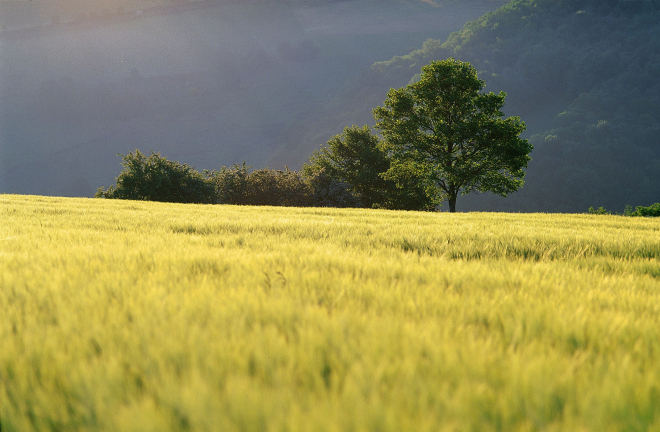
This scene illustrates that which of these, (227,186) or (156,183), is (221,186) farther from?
(156,183)

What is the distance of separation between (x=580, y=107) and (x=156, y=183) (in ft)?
633

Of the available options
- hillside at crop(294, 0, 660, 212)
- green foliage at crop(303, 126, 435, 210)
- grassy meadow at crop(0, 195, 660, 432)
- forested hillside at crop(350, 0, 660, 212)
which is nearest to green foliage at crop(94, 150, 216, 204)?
green foliage at crop(303, 126, 435, 210)

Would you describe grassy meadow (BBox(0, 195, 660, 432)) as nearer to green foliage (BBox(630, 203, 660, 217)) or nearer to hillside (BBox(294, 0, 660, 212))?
green foliage (BBox(630, 203, 660, 217))

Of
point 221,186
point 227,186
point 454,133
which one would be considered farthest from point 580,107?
point 221,186

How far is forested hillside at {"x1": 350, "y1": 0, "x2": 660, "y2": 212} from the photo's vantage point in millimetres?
128375

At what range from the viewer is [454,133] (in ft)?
79.7

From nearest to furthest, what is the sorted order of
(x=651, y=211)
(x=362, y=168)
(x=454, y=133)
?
(x=454, y=133) < (x=651, y=211) < (x=362, y=168)

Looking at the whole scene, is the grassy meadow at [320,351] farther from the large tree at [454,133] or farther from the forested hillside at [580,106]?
the forested hillside at [580,106]

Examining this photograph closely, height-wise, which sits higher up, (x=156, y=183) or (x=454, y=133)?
(x=454, y=133)

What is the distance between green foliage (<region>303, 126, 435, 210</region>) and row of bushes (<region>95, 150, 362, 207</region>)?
1200 mm

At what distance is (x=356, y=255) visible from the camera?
2.82 meters

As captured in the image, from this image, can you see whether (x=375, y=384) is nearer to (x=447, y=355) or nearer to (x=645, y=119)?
(x=447, y=355)

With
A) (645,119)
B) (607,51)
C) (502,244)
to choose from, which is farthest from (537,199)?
(502,244)

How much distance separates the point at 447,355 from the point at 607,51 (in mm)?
259170
